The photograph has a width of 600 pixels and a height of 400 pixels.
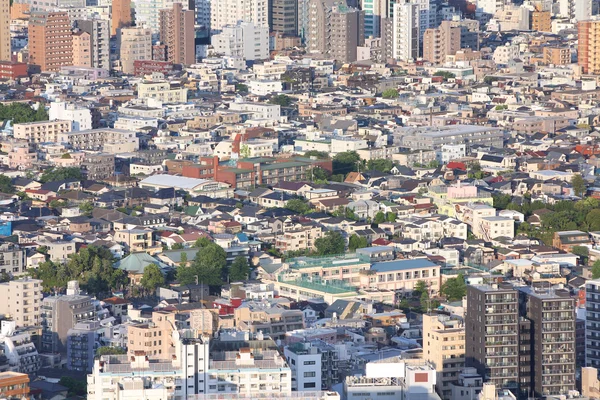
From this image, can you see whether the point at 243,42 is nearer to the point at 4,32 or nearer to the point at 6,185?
the point at 4,32

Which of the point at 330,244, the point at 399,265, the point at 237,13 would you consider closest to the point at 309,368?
the point at 399,265

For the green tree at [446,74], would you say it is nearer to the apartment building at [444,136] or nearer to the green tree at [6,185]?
the apartment building at [444,136]

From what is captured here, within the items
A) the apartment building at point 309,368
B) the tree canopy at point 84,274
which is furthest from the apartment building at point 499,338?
the tree canopy at point 84,274

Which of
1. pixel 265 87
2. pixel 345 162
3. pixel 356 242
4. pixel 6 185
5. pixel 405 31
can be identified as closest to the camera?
pixel 356 242

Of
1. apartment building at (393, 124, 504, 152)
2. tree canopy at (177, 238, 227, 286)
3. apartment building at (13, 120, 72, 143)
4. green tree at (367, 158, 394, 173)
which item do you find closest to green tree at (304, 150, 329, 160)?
green tree at (367, 158, 394, 173)

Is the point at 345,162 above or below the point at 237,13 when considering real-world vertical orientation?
below

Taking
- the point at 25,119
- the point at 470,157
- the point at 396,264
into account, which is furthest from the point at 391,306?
the point at 25,119
